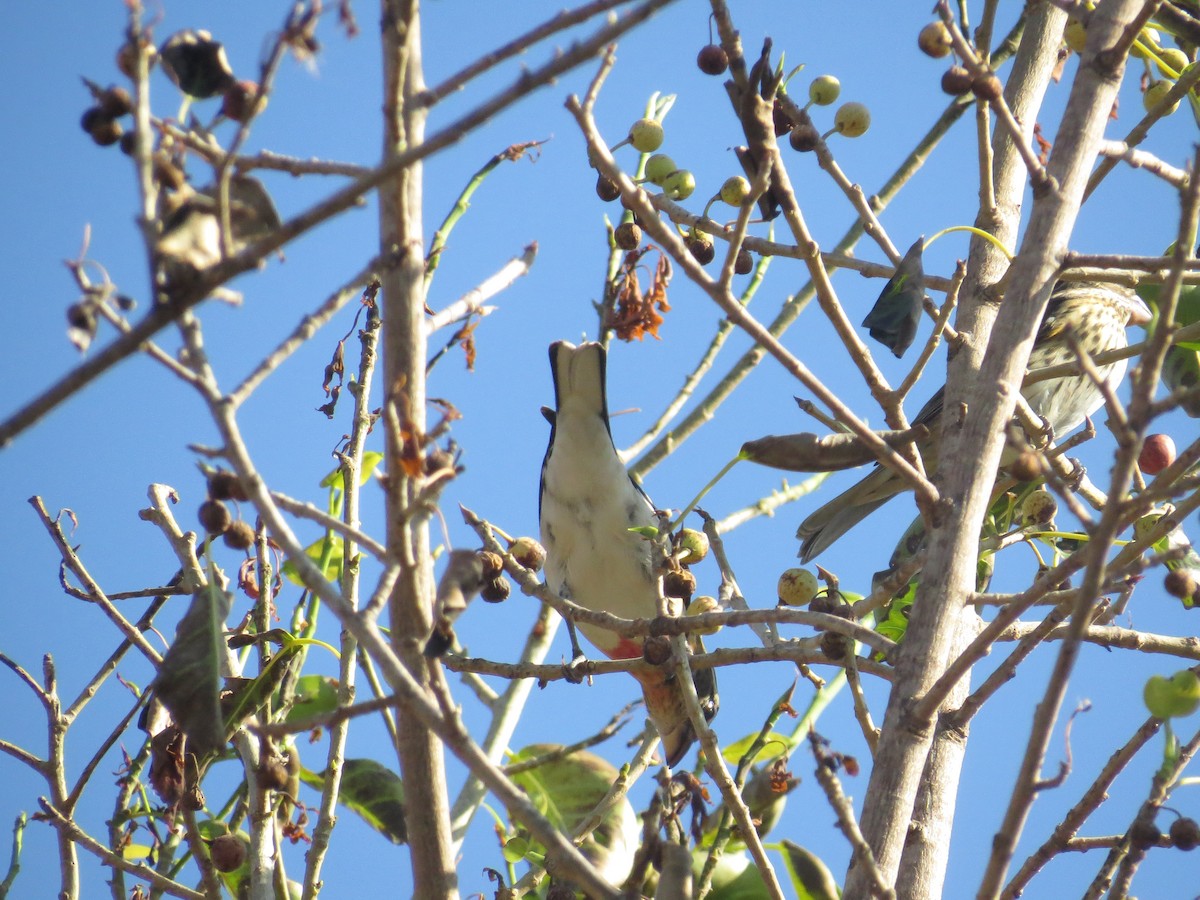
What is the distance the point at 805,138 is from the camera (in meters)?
2.92

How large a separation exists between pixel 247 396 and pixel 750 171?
40.2 inches

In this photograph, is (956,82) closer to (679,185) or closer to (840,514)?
(679,185)

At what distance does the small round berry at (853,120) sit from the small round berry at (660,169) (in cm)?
49

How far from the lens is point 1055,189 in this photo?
2744mm

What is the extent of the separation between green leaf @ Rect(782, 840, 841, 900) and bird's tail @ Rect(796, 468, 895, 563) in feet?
6.07

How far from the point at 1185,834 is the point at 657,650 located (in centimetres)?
113

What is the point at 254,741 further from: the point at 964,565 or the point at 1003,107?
the point at 1003,107

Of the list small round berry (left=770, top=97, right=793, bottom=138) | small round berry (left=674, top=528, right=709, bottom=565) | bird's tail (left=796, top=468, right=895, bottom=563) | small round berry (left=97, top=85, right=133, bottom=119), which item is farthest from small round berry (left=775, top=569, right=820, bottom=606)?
small round berry (left=97, top=85, right=133, bottom=119)

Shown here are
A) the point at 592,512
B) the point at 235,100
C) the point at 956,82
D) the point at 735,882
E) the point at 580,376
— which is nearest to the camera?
the point at 235,100

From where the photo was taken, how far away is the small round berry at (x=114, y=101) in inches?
70.6

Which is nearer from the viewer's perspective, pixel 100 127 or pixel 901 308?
pixel 100 127

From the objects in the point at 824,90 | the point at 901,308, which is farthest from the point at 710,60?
the point at 901,308

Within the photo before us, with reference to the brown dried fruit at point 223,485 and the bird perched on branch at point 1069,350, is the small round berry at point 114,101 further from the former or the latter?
the bird perched on branch at point 1069,350

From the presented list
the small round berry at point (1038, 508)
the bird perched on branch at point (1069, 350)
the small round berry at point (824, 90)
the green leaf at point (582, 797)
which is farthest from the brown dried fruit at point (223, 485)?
the bird perched on branch at point (1069, 350)
